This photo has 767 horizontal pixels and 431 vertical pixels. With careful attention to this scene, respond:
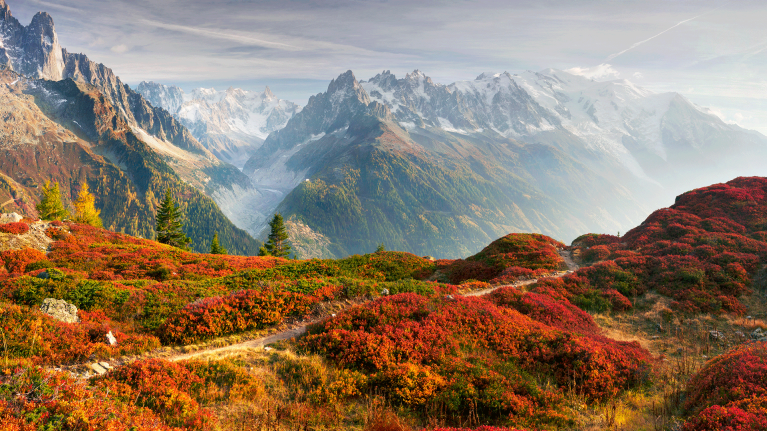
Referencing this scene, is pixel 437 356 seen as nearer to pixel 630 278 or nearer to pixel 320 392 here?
pixel 320 392

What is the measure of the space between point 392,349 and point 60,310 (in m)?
15.0

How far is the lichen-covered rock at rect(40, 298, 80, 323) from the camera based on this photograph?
45.6 feet

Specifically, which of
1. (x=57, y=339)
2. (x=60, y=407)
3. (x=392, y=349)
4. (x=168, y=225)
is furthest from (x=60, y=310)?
(x=168, y=225)

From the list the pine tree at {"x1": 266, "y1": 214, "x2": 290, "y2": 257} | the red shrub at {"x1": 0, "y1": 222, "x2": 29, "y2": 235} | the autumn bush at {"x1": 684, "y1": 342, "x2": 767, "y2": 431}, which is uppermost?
the autumn bush at {"x1": 684, "y1": 342, "x2": 767, "y2": 431}

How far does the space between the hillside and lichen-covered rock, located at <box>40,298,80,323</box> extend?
45 cm

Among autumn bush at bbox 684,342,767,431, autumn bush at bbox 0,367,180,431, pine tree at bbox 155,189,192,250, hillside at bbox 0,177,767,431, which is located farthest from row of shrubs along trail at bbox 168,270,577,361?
pine tree at bbox 155,189,192,250

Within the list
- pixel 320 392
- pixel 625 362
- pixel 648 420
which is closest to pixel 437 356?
pixel 320 392

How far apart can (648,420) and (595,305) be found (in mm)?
13711

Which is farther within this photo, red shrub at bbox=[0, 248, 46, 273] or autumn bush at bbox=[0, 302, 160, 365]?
red shrub at bbox=[0, 248, 46, 273]

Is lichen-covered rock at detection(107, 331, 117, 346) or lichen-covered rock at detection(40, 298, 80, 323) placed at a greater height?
lichen-covered rock at detection(40, 298, 80, 323)

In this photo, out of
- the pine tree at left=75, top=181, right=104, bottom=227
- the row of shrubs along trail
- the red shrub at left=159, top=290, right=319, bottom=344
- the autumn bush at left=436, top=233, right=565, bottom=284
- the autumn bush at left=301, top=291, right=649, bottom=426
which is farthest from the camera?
the pine tree at left=75, top=181, right=104, bottom=227

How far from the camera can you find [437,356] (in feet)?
43.3

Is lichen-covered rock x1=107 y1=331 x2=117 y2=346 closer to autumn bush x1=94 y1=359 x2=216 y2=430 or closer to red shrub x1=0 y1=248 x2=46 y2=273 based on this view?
autumn bush x1=94 y1=359 x2=216 y2=430

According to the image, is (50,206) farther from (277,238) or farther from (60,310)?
(60,310)
